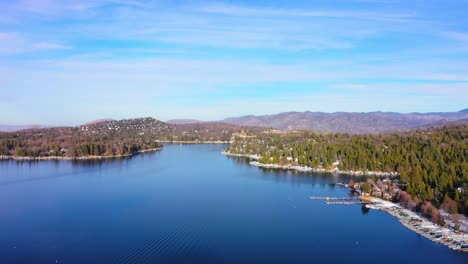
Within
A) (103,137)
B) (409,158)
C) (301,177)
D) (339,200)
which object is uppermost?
(103,137)

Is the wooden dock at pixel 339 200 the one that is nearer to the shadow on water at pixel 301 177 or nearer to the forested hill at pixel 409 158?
the forested hill at pixel 409 158

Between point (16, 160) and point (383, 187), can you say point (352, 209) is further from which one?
point (16, 160)

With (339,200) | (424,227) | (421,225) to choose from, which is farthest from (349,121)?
(424,227)

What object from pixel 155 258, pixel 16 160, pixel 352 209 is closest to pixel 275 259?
pixel 155 258

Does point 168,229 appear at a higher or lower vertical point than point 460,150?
lower

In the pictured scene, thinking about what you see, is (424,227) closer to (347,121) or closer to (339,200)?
(339,200)
